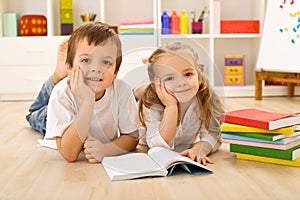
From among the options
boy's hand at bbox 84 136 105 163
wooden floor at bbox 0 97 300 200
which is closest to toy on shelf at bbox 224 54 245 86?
wooden floor at bbox 0 97 300 200

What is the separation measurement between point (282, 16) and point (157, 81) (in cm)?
196

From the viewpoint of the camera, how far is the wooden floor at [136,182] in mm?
1320

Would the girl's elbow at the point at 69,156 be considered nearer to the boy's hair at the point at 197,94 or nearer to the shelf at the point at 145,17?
the boy's hair at the point at 197,94

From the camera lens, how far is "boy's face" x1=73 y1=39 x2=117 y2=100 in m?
1.58

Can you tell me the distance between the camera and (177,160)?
5.01ft

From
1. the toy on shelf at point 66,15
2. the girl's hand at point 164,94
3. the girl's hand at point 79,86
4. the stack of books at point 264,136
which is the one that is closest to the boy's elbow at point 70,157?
the girl's hand at point 79,86

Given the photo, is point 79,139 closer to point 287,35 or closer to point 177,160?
point 177,160

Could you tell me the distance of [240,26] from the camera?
147 inches

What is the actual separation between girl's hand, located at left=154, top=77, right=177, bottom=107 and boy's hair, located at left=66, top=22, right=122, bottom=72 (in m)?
0.13

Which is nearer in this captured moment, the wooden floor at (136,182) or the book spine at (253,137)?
the wooden floor at (136,182)

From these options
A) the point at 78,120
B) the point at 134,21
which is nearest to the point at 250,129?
the point at 78,120

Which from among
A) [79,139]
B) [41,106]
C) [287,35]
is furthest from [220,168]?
[287,35]

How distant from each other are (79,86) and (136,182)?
0.36m

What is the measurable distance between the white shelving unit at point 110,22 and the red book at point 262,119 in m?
1.55
